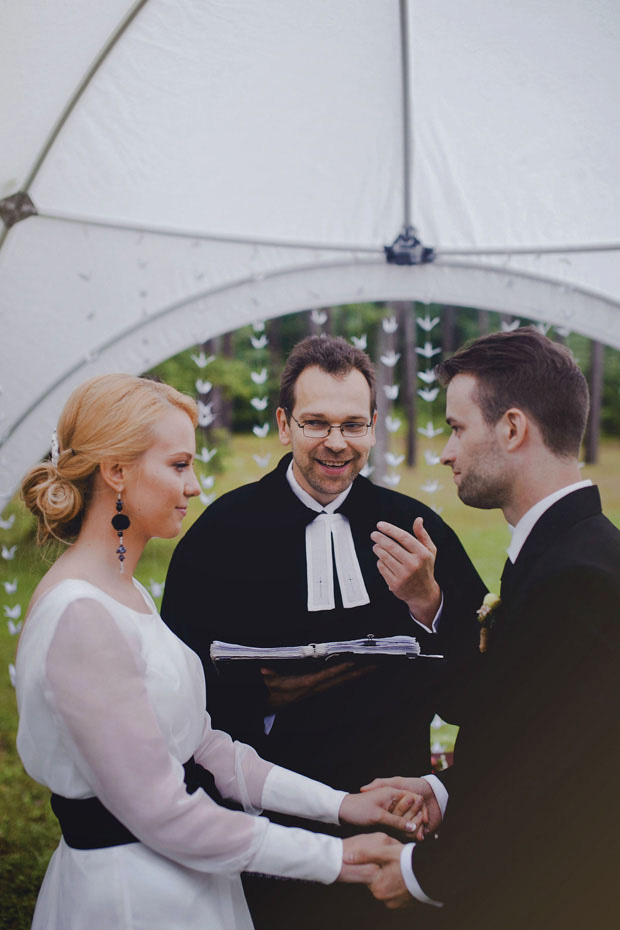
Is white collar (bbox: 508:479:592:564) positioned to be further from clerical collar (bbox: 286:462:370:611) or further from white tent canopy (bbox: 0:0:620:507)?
white tent canopy (bbox: 0:0:620:507)

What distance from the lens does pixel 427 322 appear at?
11.0ft

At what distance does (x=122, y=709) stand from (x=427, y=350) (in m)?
2.13

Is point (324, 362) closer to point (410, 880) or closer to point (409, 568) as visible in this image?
point (409, 568)

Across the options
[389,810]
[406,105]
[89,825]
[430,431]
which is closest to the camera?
[89,825]

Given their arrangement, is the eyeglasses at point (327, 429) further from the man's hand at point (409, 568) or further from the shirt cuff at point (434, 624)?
the shirt cuff at point (434, 624)

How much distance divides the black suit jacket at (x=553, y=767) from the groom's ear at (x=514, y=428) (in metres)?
0.22

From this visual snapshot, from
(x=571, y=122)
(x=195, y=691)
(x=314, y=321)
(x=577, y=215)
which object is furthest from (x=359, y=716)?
(x=571, y=122)

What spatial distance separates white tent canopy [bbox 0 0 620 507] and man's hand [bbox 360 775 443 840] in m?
1.99

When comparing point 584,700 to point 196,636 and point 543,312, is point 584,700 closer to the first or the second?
point 196,636

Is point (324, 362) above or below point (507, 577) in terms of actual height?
above

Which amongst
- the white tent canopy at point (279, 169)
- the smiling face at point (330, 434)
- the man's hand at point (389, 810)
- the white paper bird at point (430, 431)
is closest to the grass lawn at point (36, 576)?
the white paper bird at point (430, 431)

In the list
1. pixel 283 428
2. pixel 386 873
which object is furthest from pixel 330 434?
pixel 386 873

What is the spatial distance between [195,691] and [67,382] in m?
1.83

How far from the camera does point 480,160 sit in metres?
3.19
